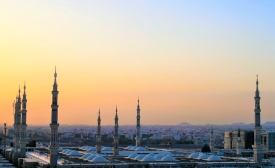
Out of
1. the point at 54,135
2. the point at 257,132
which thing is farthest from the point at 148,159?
the point at 257,132

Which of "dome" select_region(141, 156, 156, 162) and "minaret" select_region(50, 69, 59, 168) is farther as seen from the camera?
"dome" select_region(141, 156, 156, 162)

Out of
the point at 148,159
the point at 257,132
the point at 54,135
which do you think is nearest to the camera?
the point at 54,135

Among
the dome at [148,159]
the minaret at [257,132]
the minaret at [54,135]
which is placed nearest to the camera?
the minaret at [54,135]

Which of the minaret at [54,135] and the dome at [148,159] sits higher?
the minaret at [54,135]

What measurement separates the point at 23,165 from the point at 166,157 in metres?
12.7

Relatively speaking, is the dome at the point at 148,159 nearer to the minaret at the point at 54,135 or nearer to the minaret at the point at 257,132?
the minaret at the point at 54,135

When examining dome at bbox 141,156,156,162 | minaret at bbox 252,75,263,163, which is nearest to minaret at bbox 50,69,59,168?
dome at bbox 141,156,156,162

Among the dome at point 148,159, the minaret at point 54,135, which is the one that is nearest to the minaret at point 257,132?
the dome at point 148,159

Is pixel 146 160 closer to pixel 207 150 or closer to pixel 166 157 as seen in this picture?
pixel 166 157

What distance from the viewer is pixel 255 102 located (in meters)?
46.1

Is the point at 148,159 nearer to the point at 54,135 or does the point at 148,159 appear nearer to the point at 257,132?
the point at 54,135

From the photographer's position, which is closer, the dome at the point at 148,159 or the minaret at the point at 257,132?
the dome at the point at 148,159

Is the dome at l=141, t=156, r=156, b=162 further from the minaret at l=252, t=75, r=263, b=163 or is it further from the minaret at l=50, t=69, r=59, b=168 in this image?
the minaret at l=252, t=75, r=263, b=163

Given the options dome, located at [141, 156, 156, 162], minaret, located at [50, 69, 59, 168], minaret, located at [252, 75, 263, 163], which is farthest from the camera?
minaret, located at [252, 75, 263, 163]
